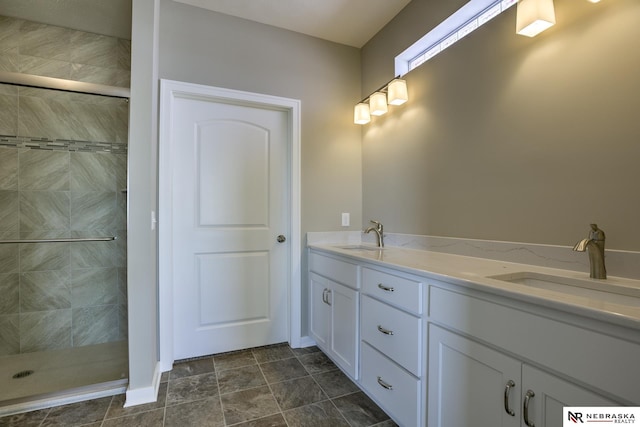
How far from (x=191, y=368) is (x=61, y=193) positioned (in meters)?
1.67

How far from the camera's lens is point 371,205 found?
257 cm

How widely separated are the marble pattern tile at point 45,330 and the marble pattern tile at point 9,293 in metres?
0.09

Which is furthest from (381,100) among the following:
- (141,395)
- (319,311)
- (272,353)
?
(141,395)

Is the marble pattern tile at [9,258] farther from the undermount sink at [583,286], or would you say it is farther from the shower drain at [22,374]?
the undermount sink at [583,286]

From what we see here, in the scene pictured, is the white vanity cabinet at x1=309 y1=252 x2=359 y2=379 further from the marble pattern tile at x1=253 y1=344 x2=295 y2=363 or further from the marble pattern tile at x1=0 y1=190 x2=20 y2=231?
the marble pattern tile at x1=0 y1=190 x2=20 y2=231

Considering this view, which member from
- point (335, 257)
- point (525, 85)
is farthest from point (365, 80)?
point (335, 257)

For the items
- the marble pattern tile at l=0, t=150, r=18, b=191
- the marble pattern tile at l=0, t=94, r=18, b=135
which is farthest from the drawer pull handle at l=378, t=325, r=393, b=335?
the marble pattern tile at l=0, t=94, r=18, b=135

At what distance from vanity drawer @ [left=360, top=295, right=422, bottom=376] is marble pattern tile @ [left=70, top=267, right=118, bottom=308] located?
2.06 m

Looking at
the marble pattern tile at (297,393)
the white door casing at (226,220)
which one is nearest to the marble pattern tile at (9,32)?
the white door casing at (226,220)

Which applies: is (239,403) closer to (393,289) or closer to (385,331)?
(385,331)

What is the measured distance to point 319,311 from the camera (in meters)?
2.27

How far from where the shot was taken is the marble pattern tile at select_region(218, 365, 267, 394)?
1861 millimetres

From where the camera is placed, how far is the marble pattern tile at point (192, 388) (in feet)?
5.73

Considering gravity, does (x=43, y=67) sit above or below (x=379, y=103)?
above
